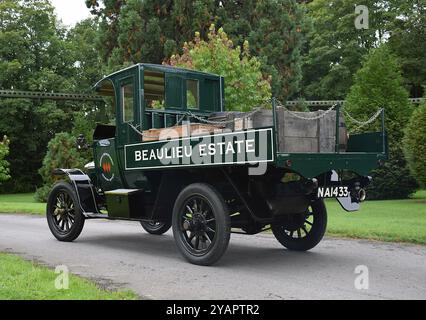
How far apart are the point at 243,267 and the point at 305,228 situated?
5.32 feet

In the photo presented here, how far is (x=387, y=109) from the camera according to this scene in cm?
2045

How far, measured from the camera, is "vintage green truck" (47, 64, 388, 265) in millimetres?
6645

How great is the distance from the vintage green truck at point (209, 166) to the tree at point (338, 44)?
25.3 meters

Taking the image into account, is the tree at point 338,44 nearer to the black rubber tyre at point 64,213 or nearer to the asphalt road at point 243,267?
the asphalt road at point 243,267

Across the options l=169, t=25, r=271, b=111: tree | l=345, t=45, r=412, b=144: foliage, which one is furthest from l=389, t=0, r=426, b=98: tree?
l=169, t=25, r=271, b=111: tree

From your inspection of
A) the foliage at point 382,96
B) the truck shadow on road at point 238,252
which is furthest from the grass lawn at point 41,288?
the foliage at point 382,96

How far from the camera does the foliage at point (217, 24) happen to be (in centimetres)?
2497

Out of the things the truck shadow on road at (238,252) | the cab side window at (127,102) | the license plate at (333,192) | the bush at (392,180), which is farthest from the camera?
the bush at (392,180)

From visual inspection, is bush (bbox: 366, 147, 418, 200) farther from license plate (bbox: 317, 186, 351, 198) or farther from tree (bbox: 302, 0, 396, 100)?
tree (bbox: 302, 0, 396, 100)

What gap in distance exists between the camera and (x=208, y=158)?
269 inches

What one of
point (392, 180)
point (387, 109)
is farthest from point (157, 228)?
point (387, 109)

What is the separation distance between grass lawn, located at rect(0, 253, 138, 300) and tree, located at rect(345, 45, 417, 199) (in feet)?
48.0

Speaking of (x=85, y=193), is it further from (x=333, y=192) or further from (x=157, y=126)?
(x=333, y=192)
